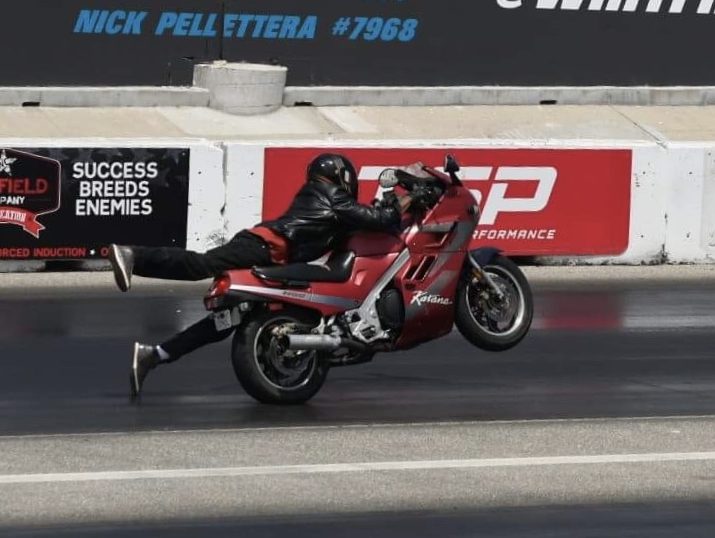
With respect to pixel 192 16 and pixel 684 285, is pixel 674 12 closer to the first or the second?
pixel 192 16

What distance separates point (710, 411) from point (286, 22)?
1559 cm

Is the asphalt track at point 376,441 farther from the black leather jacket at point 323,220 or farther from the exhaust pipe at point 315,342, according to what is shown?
the black leather jacket at point 323,220

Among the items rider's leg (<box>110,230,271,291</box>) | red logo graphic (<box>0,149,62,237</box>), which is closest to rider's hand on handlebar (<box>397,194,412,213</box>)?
rider's leg (<box>110,230,271,291</box>)

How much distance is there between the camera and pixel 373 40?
25391 mm

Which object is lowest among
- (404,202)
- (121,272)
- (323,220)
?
(121,272)

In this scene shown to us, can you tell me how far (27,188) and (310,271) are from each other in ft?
20.3

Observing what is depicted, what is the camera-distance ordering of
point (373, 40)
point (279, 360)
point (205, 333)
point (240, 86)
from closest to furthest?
1. point (279, 360)
2. point (205, 333)
3. point (240, 86)
4. point (373, 40)

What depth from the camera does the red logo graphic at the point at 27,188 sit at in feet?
51.3

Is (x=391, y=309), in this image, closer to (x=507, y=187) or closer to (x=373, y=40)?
(x=507, y=187)

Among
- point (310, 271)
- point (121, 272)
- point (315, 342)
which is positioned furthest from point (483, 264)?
point (121, 272)

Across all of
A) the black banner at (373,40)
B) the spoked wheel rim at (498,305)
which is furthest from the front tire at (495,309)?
the black banner at (373,40)

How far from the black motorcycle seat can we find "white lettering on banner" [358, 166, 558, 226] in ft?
20.5

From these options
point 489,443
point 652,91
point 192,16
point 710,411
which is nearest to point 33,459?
point 489,443

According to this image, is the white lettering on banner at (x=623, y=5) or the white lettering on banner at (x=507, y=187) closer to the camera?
the white lettering on banner at (x=507, y=187)
